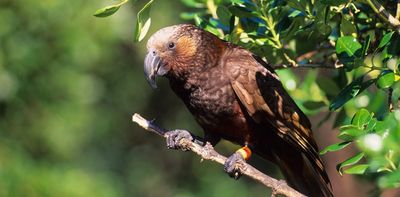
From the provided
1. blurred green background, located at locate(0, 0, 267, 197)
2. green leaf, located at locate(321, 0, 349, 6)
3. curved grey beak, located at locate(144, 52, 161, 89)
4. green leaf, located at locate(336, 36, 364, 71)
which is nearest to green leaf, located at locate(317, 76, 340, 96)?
curved grey beak, located at locate(144, 52, 161, 89)

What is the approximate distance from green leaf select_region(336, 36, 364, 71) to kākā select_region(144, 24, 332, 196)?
2.82ft

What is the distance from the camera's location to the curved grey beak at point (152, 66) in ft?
11.4

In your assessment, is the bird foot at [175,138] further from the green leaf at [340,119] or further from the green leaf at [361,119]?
the green leaf at [361,119]

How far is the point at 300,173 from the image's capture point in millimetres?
3721

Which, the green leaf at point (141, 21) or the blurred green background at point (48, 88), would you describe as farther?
the blurred green background at point (48, 88)

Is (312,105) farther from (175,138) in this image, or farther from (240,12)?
(240,12)

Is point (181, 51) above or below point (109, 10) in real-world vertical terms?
below

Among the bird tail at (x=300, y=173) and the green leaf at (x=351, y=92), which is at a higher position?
the green leaf at (x=351, y=92)

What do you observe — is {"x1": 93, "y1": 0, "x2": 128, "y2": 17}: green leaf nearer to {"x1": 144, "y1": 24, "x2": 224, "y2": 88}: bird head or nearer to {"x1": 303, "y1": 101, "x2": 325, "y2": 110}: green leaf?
{"x1": 144, "y1": 24, "x2": 224, "y2": 88}: bird head

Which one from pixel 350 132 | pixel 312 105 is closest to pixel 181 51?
pixel 312 105

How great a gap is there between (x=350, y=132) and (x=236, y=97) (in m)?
1.33

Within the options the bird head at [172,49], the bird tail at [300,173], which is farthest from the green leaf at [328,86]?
the bird head at [172,49]

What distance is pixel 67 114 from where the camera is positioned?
18.2ft

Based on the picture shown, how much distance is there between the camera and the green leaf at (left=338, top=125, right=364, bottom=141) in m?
2.19
